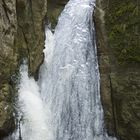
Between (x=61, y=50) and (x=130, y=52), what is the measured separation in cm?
232

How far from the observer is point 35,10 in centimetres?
931

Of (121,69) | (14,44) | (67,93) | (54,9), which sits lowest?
(67,93)

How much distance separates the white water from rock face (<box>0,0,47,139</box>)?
1.55 ft

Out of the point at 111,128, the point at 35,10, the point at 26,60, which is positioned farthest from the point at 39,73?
the point at 111,128

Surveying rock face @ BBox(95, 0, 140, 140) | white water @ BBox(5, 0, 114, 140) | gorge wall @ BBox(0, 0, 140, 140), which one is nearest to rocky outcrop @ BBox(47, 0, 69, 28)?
white water @ BBox(5, 0, 114, 140)

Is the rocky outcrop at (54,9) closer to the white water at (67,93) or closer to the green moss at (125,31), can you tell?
the white water at (67,93)

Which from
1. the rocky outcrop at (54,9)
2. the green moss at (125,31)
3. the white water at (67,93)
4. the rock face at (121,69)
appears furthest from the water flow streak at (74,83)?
the rocky outcrop at (54,9)

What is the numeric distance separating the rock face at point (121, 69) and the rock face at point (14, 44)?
5.94 feet

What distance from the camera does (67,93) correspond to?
8.68 m

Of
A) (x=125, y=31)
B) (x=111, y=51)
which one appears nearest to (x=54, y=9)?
(x=111, y=51)

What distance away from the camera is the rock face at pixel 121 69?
7.97m

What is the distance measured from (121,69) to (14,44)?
2.74m

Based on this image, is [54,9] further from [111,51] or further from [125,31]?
[125,31]

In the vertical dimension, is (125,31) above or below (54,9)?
below
